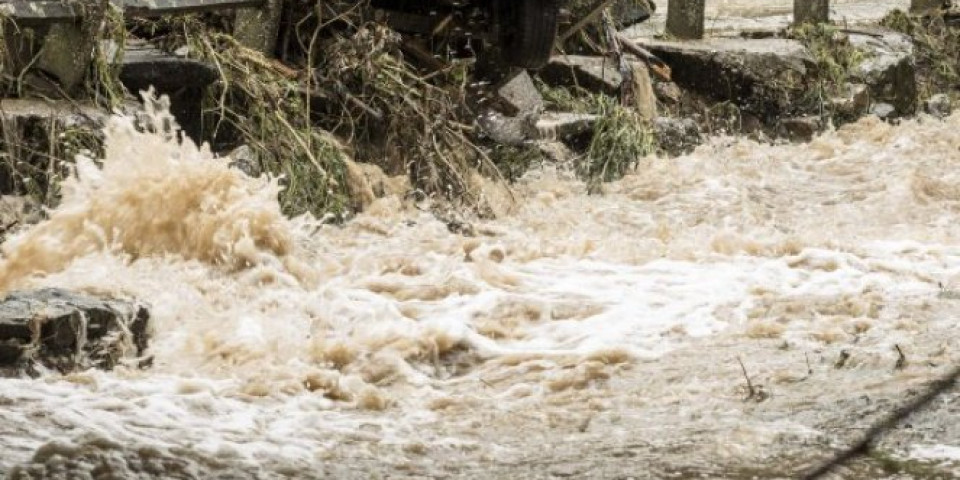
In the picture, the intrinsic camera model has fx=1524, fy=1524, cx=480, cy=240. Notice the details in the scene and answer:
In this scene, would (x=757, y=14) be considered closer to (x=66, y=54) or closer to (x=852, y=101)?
(x=852, y=101)

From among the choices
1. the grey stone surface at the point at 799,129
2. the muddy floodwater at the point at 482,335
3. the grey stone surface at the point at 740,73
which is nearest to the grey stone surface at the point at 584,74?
the grey stone surface at the point at 740,73

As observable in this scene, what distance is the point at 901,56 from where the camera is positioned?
15.8 metres

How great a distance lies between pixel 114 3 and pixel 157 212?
1.68 m

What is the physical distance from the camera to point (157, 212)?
817 cm

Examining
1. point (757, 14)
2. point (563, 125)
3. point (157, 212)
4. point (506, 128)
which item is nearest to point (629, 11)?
point (563, 125)

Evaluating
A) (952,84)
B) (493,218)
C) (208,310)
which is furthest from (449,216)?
(952,84)

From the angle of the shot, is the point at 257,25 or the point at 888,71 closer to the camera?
the point at 257,25

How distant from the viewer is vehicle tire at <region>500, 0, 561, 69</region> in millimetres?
11156

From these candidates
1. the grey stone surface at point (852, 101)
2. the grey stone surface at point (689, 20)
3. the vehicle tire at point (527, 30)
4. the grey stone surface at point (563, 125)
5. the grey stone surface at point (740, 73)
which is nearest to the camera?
the vehicle tire at point (527, 30)

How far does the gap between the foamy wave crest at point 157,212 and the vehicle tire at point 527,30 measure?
3162 mm

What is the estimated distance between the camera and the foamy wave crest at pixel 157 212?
25.9ft

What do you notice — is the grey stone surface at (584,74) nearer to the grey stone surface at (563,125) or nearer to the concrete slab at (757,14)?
the grey stone surface at (563,125)

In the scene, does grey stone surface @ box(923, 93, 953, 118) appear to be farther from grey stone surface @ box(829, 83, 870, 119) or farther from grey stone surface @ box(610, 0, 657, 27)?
grey stone surface @ box(610, 0, 657, 27)

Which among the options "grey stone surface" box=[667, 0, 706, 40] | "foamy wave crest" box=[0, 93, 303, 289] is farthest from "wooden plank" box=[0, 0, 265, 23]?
"grey stone surface" box=[667, 0, 706, 40]
